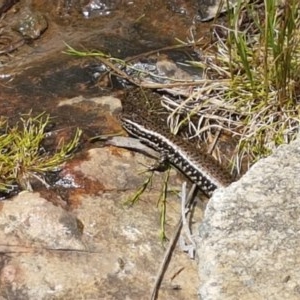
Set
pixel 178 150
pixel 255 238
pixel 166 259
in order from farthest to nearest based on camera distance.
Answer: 1. pixel 178 150
2. pixel 166 259
3. pixel 255 238

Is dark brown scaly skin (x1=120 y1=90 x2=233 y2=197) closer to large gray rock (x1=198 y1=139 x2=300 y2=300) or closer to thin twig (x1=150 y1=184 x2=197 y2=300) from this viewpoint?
thin twig (x1=150 y1=184 x2=197 y2=300)

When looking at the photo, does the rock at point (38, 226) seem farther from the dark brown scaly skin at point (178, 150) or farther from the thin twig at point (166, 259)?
the dark brown scaly skin at point (178, 150)

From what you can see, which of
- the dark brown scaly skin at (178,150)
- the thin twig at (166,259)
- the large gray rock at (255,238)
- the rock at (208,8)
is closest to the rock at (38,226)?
the thin twig at (166,259)

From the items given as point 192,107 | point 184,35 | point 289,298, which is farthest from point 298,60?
point 289,298

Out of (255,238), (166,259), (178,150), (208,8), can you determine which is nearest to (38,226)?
(166,259)

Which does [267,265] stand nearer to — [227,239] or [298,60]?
[227,239]

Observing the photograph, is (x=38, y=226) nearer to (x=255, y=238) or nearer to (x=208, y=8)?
(x=255, y=238)
